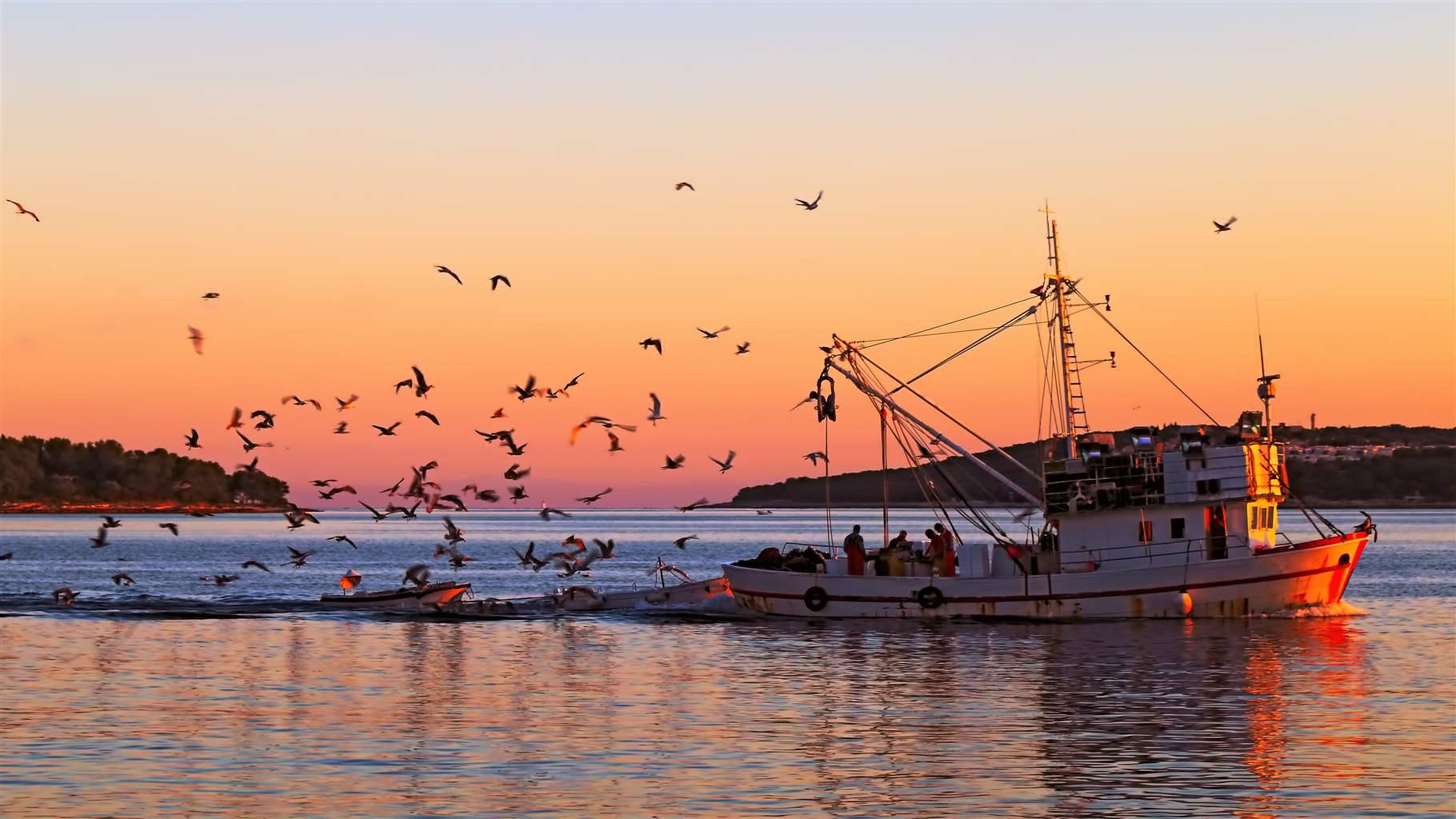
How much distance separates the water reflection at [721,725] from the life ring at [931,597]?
3.85 m

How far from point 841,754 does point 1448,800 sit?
987cm

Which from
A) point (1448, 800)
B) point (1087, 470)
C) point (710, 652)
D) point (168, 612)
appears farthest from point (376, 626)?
point (1448, 800)

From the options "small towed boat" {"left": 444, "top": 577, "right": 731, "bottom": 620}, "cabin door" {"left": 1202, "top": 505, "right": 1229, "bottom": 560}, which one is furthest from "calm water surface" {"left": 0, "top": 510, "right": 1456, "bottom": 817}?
"small towed boat" {"left": 444, "top": 577, "right": 731, "bottom": 620}

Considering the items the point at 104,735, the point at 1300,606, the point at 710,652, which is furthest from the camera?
the point at 1300,606

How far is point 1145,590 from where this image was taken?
5731 centimetres

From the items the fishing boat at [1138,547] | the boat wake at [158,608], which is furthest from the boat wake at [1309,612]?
the boat wake at [158,608]

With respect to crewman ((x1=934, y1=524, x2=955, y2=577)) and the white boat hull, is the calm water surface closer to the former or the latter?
the white boat hull

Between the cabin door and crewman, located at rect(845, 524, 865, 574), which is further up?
the cabin door

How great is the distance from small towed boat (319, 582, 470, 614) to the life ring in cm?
1860

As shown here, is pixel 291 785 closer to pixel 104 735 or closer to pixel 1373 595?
pixel 104 735

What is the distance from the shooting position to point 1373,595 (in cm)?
8144

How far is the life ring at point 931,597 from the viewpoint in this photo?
5966 cm

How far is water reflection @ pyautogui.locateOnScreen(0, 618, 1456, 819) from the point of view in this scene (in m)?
26.2

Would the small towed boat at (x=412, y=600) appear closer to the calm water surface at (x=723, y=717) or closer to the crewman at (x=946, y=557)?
the calm water surface at (x=723, y=717)
